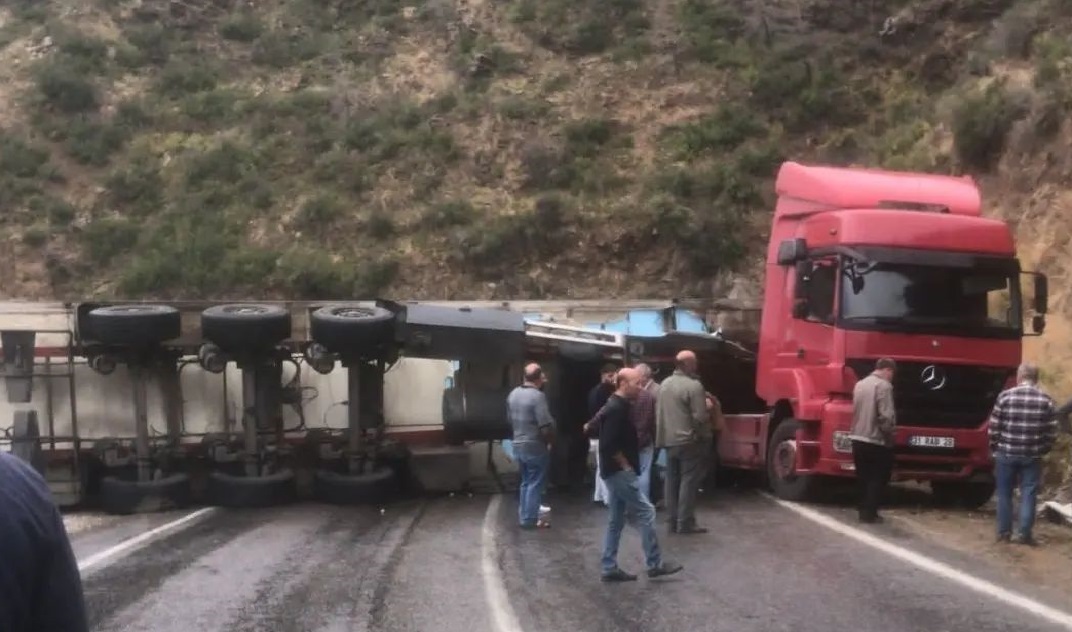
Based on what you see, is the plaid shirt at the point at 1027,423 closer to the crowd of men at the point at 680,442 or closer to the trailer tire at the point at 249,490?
the crowd of men at the point at 680,442

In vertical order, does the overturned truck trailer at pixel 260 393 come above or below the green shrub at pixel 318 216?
below

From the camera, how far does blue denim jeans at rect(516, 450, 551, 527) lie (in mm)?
11250

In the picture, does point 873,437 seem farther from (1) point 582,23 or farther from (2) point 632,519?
(1) point 582,23

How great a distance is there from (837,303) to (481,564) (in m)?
5.00

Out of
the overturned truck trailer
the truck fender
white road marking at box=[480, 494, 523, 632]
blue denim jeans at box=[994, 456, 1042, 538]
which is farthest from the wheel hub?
white road marking at box=[480, 494, 523, 632]

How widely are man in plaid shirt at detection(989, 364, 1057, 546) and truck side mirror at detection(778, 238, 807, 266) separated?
A: 3.14 metres

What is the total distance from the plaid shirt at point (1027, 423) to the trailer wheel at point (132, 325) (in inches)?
349

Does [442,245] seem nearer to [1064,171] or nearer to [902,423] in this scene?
[1064,171]

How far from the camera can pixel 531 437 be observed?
11.3m

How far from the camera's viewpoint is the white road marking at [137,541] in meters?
9.51

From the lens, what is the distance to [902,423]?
38.9ft

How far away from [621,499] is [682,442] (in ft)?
7.22

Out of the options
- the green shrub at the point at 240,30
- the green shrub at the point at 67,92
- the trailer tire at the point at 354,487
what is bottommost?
the trailer tire at the point at 354,487

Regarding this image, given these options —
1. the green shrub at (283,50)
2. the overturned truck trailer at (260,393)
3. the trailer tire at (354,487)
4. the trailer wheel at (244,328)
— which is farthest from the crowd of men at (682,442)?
the green shrub at (283,50)
